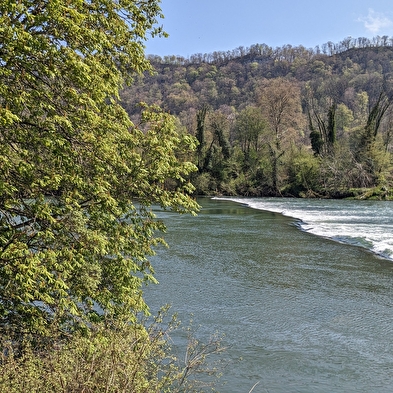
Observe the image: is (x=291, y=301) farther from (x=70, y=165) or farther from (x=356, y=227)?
(x=356, y=227)

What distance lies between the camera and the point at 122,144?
7.10m

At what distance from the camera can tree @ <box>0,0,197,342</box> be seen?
212 inches

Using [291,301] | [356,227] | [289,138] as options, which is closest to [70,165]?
[291,301]

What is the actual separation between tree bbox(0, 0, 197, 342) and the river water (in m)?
2.83

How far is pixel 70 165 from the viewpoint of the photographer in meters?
6.00

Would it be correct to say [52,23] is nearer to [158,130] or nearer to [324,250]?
[158,130]

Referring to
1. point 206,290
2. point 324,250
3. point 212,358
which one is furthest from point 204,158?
point 212,358

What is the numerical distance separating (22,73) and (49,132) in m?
0.78

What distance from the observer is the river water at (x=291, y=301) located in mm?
7586

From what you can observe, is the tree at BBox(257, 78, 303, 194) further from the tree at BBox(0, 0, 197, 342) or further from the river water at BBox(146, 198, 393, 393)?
the tree at BBox(0, 0, 197, 342)

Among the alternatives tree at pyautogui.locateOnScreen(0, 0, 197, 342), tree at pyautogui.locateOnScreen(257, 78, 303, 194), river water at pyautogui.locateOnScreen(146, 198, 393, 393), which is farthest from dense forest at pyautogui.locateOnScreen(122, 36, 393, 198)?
tree at pyautogui.locateOnScreen(0, 0, 197, 342)

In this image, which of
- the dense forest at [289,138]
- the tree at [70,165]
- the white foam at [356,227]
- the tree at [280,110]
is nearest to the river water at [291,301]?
the white foam at [356,227]

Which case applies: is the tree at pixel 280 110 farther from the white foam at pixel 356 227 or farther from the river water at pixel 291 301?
the river water at pixel 291 301

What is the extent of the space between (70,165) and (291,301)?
7.80 meters
